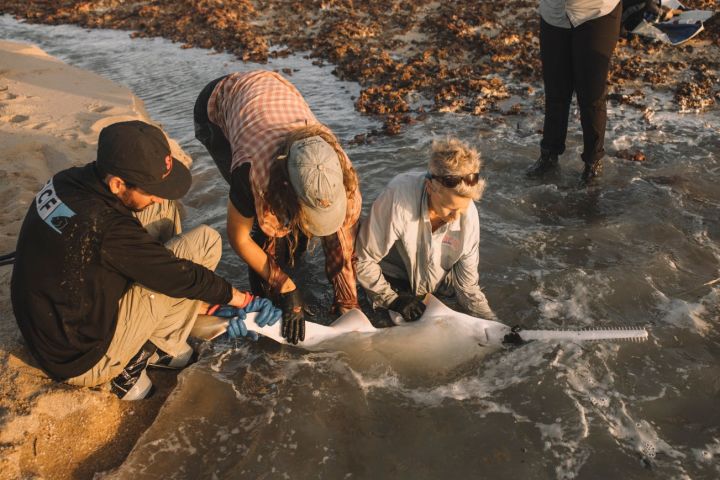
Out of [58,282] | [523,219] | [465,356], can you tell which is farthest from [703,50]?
[58,282]

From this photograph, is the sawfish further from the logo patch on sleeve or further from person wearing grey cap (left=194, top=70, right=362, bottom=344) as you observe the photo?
the logo patch on sleeve

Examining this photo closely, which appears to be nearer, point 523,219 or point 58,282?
point 58,282

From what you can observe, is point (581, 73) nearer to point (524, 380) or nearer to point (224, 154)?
point (524, 380)

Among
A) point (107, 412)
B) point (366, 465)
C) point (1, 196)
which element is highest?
point (1, 196)

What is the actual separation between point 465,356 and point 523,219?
1.64 metres

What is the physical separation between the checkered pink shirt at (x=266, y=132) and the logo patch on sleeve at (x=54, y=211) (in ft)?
2.62

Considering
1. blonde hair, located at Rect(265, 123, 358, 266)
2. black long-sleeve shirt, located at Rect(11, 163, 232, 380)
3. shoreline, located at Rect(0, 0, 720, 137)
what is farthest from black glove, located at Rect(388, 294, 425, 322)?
shoreline, located at Rect(0, 0, 720, 137)

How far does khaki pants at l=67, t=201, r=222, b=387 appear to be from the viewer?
2414mm

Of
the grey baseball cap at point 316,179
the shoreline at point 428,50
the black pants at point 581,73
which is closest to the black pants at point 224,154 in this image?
the grey baseball cap at point 316,179

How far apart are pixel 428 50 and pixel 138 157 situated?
5.99 meters

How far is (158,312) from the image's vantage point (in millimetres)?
2535

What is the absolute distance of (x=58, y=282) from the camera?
6.77 ft

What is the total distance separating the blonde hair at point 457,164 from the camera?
99.9 inches

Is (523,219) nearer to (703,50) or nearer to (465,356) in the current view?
(465,356)
